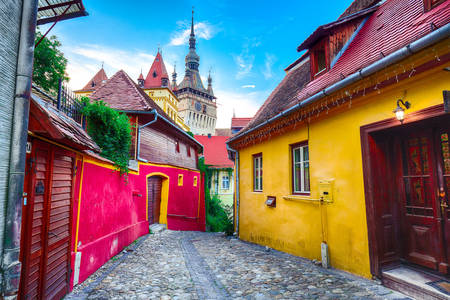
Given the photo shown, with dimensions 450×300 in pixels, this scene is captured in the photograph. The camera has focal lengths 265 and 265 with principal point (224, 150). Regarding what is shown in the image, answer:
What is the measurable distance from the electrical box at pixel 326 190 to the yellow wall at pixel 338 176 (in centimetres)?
12

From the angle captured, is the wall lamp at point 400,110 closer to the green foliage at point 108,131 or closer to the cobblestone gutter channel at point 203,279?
the cobblestone gutter channel at point 203,279

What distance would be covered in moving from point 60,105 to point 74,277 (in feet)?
11.1

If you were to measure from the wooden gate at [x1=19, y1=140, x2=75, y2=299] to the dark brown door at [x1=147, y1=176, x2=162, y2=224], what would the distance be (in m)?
7.61

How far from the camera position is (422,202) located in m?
4.12

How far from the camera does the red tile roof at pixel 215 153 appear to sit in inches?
1099

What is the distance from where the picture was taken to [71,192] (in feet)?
15.0

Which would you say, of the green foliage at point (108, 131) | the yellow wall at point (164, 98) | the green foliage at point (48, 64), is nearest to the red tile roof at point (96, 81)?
the yellow wall at point (164, 98)

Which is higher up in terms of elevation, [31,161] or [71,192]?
[31,161]

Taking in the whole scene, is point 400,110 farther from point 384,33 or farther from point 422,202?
point 384,33

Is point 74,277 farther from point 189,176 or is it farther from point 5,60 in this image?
point 189,176

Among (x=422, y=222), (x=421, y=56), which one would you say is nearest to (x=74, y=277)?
(x=422, y=222)

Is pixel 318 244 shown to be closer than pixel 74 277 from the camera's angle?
No

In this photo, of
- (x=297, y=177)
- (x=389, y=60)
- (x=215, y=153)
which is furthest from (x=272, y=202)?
(x=215, y=153)

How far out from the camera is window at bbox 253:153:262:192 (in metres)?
8.70
